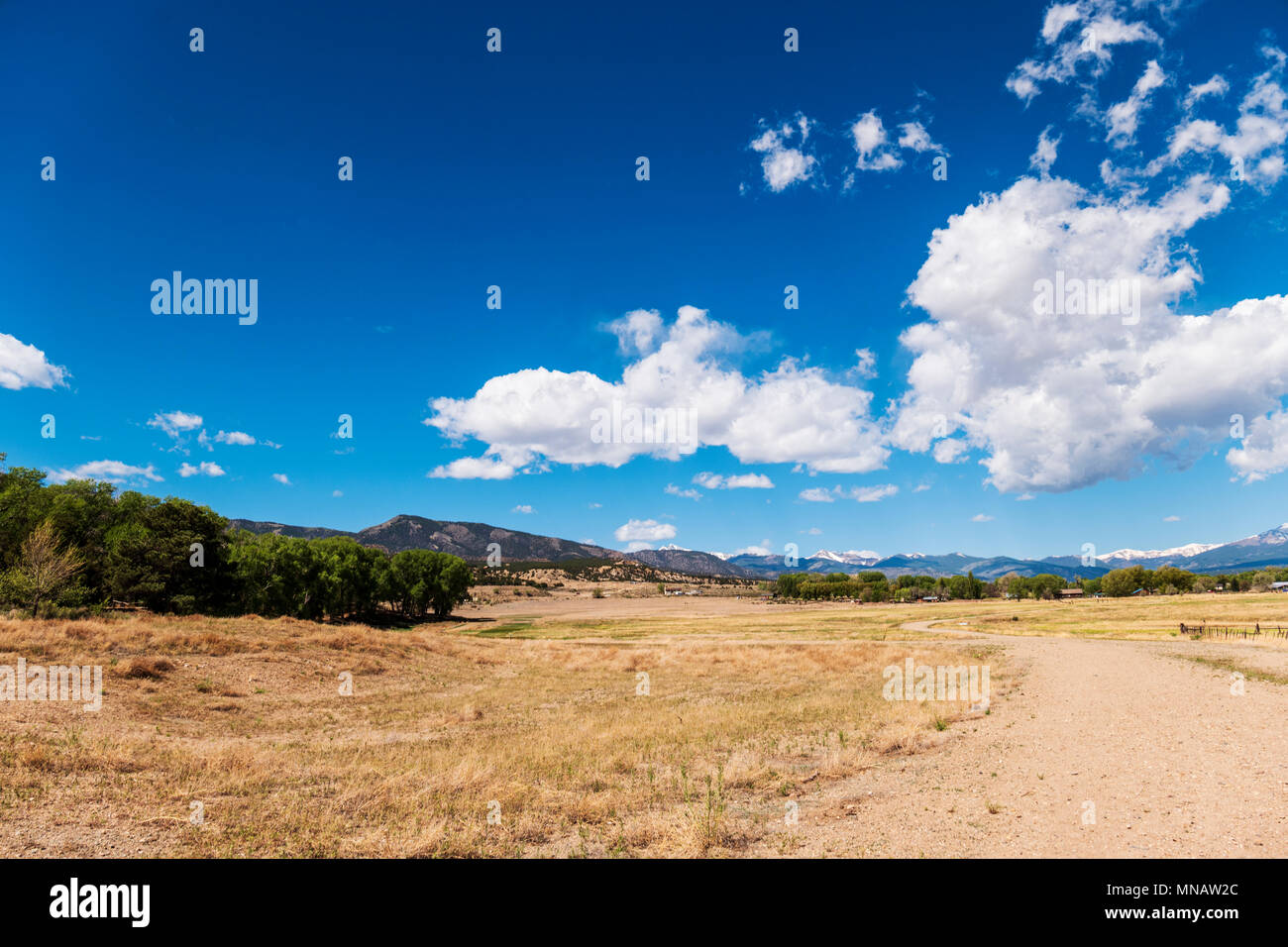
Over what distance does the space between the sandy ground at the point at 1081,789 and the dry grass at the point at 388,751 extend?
1605 millimetres

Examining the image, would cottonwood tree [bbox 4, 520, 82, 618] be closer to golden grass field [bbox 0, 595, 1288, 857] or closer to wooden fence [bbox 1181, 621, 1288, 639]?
golden grass field [bbox 0, 595, 1288, 857]

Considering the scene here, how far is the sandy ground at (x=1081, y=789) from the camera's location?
34.8ft

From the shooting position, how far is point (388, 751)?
1986 cm

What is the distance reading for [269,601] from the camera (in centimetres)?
8481

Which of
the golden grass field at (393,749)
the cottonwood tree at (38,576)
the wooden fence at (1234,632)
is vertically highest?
the cottonwood tree at (38,576)

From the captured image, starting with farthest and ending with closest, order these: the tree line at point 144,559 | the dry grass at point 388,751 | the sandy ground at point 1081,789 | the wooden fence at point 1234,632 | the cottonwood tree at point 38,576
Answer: the wooden fence at point 1234,632, the tree line at point 144,559, the cottonwood tree at point 38,576, the dry grass at point 388,751, the sandy ground at point 1081,789

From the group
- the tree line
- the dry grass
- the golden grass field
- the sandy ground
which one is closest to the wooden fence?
the golden grass field

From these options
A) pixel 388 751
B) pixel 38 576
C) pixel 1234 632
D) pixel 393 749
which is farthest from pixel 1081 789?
pixel 1234 632

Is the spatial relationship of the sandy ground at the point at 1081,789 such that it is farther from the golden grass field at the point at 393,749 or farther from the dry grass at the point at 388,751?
the dry grass at the point at 388,751

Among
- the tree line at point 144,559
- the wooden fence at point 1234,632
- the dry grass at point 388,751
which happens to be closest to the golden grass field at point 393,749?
the dry grass at point 388,751

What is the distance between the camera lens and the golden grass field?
11.6m
